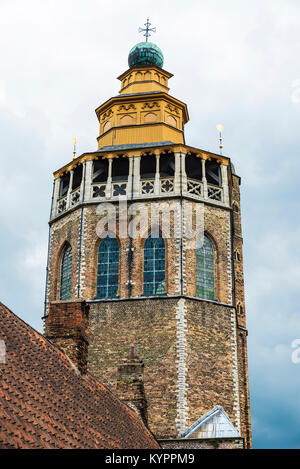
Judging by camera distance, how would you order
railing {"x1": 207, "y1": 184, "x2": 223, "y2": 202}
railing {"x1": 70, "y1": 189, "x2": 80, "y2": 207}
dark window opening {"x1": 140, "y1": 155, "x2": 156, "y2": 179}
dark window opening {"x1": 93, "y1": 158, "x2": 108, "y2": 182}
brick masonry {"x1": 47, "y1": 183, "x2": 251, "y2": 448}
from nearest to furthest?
brick masonry {"x1": 47, "y1": 183, "x2": 251, "y2": 448}
railing {"x1": 207, "y1": 184, "x2": 223, "y2": 202}
railing {"x1": 70, "y1": 189, "x2": 80, "y2": 207}
dark window opening {"x1": 93, "y1": 158, "x2": 108, "y2": 182}
dark window opening {"x1": 140, "y1": 155, "x2": 156, "y2": 179}

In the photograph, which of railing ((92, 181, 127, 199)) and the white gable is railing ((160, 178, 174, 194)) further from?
the white gable

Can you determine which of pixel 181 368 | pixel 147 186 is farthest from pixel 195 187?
pixel 181 368

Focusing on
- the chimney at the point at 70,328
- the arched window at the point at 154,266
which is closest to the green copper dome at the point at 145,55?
the arched window at the point at 154,266

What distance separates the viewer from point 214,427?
84.1ft

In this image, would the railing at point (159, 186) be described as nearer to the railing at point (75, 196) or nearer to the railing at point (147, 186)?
the railing at point (147, 186)

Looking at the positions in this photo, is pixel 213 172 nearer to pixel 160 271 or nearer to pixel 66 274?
pixel 160 271

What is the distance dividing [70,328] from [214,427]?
10367 mm

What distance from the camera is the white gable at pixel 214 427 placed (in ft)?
82.7

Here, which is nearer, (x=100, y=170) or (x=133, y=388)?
(x=133, y=388)

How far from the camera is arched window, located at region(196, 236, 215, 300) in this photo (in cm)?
2995

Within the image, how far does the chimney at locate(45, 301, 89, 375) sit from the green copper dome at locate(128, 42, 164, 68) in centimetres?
2342

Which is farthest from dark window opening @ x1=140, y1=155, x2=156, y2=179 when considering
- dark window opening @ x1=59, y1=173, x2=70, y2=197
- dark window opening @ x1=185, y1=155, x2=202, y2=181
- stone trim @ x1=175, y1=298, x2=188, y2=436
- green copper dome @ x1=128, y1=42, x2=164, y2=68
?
green copper dome @ x1=128, y1=42, x2=164, y2=68

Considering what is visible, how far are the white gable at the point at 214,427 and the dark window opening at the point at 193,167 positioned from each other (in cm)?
1113

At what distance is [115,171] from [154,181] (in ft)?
9.32
